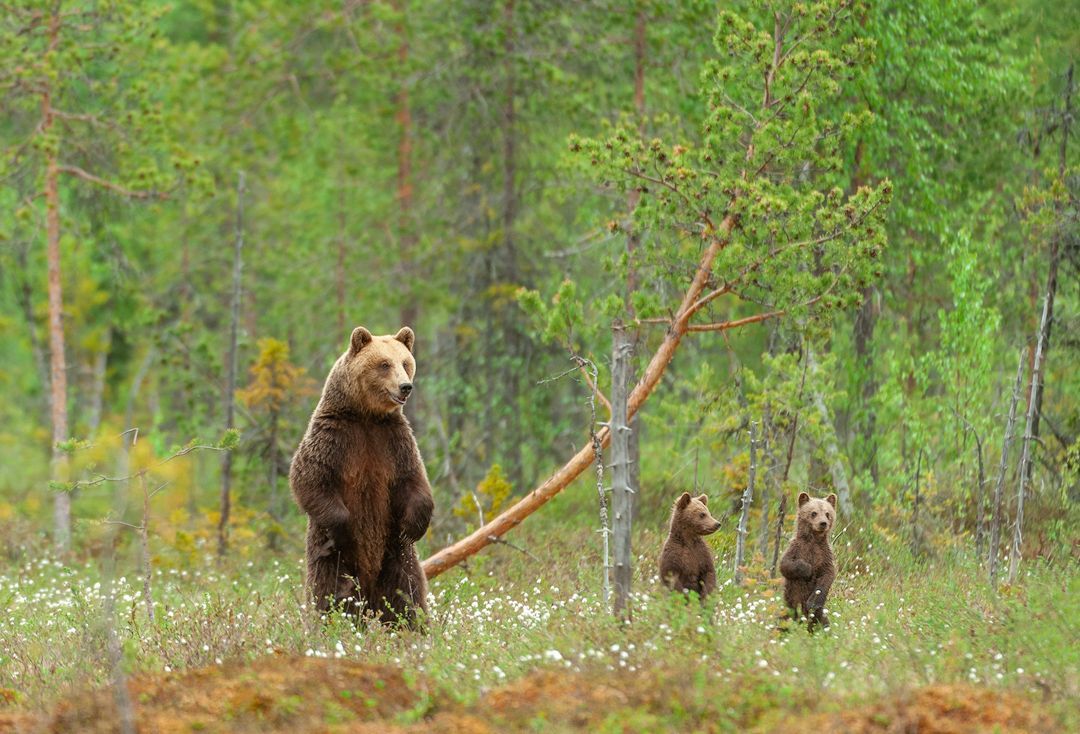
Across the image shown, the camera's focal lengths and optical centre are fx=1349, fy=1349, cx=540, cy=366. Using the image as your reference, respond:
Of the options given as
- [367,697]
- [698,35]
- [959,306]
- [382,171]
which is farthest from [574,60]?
[367,697]

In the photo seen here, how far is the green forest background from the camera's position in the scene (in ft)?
40.2

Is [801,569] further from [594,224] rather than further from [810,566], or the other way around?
[594,224]

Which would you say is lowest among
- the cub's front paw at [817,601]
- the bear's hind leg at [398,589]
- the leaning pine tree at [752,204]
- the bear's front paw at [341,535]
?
the bear's hind leg at [398,589]

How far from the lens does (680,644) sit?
26.6 ft

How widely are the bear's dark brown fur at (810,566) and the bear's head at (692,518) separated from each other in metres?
0.59

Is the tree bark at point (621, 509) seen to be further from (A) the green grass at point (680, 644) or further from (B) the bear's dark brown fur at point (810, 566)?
(B) the bear's dark brown fur at point (810, 566)

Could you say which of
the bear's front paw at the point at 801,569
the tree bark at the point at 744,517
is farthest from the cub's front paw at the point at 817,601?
the tree bark at the point at 744,517

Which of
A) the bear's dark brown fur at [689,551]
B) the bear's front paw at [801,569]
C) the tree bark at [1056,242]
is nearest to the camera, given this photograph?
the bear's front paw at [801,569]

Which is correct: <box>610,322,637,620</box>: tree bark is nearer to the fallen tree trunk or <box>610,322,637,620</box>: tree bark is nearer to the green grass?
the green grass

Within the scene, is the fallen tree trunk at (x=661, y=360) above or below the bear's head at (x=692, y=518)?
above

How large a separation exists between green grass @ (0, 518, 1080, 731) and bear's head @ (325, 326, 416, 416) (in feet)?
5.40

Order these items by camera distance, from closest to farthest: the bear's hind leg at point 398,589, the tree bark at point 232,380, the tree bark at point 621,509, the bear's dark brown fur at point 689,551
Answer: the tree bark at point 621,509
the bear's dark brown fur at point 689,551
the bear's hind leg at point 398,589
the tree bark at point 232,380

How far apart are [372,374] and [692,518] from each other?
2.62 metres

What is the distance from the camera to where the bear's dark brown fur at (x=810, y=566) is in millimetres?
9867
